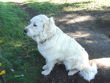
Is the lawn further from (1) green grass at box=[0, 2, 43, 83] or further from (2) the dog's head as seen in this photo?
(2) the dog's head

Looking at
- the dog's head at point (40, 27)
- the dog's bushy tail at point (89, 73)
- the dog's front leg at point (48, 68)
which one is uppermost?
the dog's head at point (40, 27)

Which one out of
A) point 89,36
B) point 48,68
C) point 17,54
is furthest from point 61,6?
point 48,68

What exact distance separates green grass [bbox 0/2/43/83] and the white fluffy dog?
1.59ft

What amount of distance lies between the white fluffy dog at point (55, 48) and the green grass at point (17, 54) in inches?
19.0

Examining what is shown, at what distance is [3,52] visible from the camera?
6.16 metres

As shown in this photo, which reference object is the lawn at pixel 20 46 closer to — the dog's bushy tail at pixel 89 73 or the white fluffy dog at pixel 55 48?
the white fluffy dog at pixel 55 48

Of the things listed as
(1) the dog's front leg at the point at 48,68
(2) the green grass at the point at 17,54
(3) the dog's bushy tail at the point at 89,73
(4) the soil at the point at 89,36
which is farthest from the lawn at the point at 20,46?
(3) the dog's bushy tail at the point at 89,73

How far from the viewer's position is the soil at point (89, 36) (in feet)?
18.1

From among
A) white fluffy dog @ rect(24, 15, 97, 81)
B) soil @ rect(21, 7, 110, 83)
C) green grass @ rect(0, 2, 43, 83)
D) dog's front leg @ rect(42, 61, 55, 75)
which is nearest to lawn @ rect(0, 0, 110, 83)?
green grass @ rect(0, 2, 43, 83)

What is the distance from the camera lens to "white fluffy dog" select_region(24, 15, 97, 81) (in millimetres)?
4793

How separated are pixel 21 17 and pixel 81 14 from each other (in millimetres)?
2955

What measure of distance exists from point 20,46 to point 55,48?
1.98 m

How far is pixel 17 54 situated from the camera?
628 centimetres

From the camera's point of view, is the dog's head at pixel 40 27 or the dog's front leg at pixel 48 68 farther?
the dog's front leg at pixel 48 68
